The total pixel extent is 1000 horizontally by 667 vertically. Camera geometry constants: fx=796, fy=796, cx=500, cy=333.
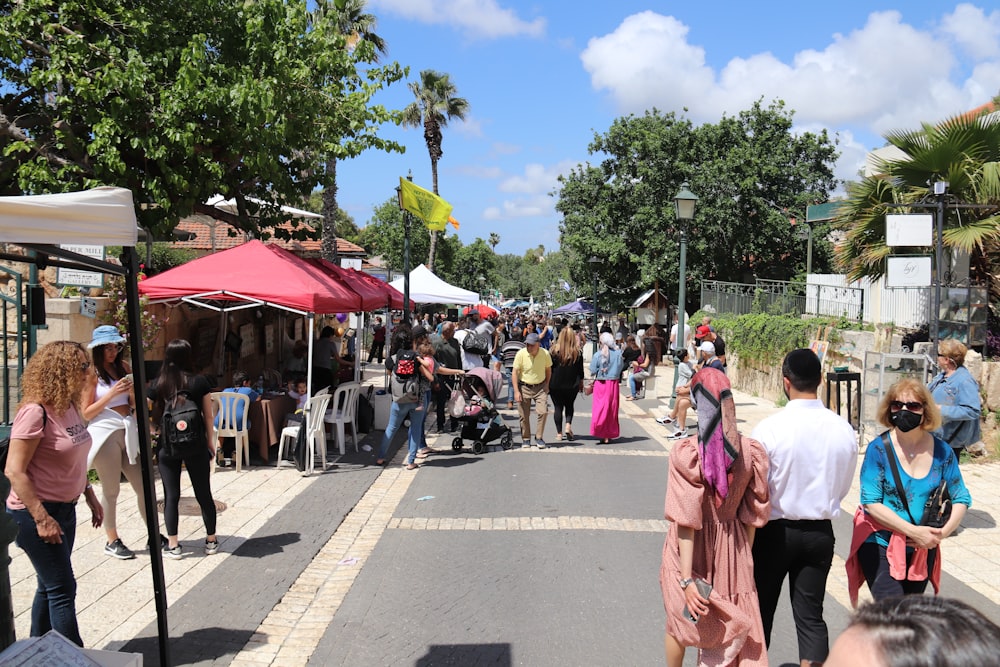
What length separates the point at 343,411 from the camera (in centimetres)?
1078

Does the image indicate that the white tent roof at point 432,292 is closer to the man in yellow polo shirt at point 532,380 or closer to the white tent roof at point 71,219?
the man in yellow polo shirt at point 532,380

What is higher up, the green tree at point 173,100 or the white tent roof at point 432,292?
the green tree at point 173,100

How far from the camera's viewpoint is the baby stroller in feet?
36.4

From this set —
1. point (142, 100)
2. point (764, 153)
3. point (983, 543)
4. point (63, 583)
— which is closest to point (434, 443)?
point (142, 100)

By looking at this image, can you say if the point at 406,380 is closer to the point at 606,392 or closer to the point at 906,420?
the point at 606,392

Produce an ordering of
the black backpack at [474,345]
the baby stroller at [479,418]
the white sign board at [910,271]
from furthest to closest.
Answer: the black backpack at [474,345] < the baby stroller at [479,418] < the white sign board at [910,271]

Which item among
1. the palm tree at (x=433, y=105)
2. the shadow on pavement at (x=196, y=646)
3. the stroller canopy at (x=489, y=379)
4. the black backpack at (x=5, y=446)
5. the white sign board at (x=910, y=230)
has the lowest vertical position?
the shadow on pavement at (x=196, y=646)

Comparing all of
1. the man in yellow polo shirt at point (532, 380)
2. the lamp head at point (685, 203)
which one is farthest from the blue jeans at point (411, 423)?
the lamp head at point (685, 203)

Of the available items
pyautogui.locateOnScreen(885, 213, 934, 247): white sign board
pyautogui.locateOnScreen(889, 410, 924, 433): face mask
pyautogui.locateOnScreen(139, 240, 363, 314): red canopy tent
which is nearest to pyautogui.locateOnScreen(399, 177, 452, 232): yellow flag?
pyautogui.locateOnScreen(139, 240, 363, 314): red canopy tent

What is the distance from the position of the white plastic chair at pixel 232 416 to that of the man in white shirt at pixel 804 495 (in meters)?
6.68

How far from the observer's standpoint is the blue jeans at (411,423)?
975cm

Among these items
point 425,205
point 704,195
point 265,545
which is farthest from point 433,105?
point 265,545

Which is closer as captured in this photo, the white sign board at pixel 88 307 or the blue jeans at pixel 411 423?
the white sign board at pixel 88 307

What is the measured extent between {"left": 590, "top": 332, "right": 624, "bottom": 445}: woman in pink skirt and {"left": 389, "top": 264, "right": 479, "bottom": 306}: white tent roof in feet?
28.7
